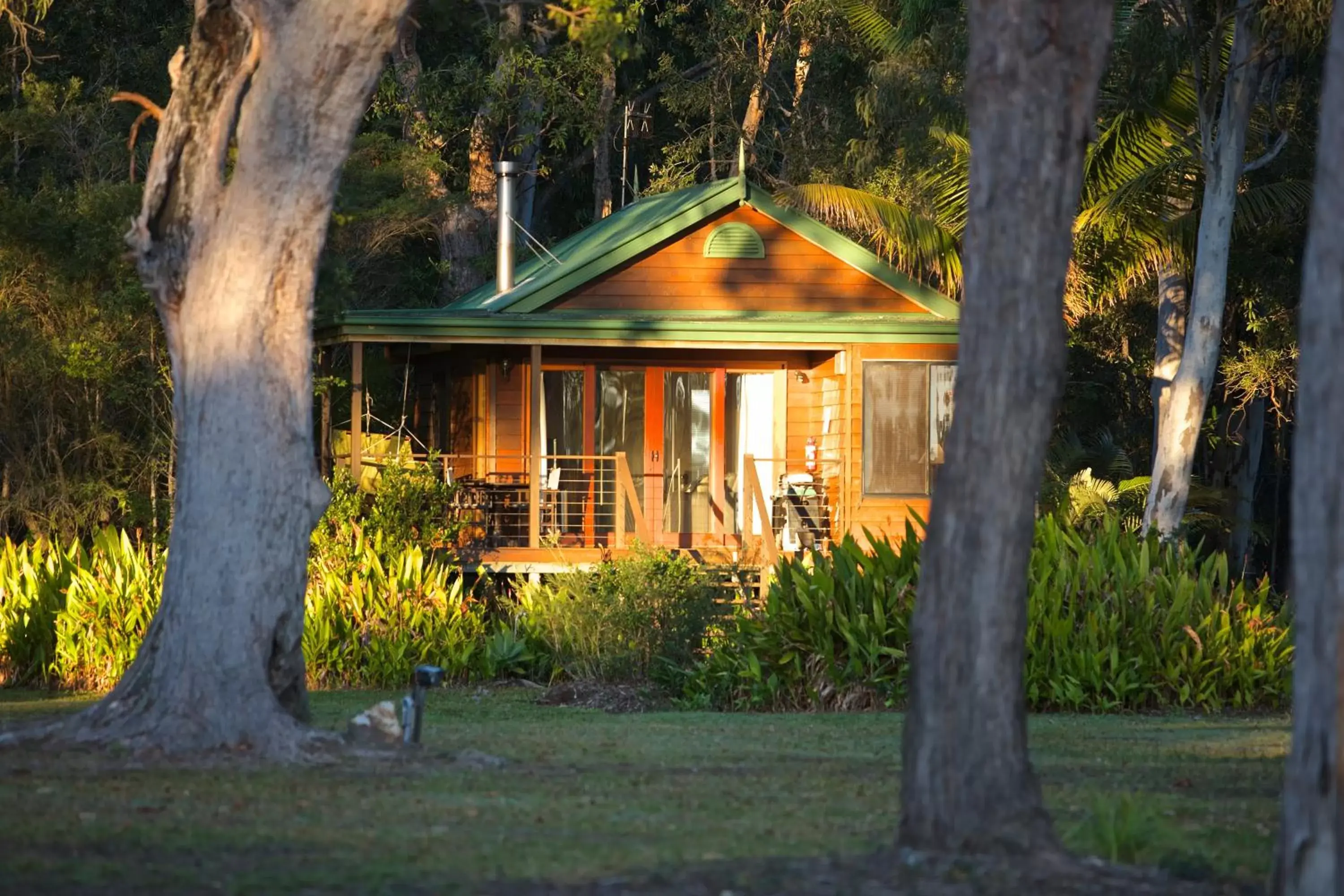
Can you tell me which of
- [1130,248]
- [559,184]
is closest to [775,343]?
[1130,248]

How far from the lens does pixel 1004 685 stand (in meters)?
6.27

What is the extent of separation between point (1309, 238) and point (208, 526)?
5993 mm

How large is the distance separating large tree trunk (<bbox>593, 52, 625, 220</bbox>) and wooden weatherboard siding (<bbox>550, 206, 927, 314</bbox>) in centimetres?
942

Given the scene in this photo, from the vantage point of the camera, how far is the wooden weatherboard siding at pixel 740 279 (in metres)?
20.8

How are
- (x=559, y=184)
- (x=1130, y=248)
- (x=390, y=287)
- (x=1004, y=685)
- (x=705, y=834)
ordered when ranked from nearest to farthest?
(x=1004, y=685), (x=705, y=834), (x=1130, y=248), (x=390, y=287), (x=559, y=184)

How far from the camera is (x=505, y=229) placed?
21562mm

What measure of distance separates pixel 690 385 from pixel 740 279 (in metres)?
1.54

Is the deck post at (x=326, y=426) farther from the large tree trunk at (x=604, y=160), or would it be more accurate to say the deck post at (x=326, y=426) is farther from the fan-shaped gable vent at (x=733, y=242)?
the large tree trunk at (x=604, y=160)

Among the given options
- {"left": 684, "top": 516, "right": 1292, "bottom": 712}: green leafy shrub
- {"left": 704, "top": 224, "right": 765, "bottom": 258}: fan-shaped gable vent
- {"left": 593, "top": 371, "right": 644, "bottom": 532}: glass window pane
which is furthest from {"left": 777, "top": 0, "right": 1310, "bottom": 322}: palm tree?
{"left": 684, "top": 516, "right": 1292, "bottom": 712}: green leafy shrub

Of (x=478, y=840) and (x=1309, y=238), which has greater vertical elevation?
(x=1309, y=238)

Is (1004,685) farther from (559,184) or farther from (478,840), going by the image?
(559,184)

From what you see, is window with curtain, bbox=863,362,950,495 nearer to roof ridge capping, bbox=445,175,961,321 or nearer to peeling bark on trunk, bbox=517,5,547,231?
roof ridge capping, bbox=445,175,961,321

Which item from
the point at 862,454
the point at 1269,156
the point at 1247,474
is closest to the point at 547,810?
the point at 862,454

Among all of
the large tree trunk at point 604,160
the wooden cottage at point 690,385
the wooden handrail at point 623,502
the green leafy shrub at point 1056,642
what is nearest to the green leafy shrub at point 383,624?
the wooden cottage at point 690,385
